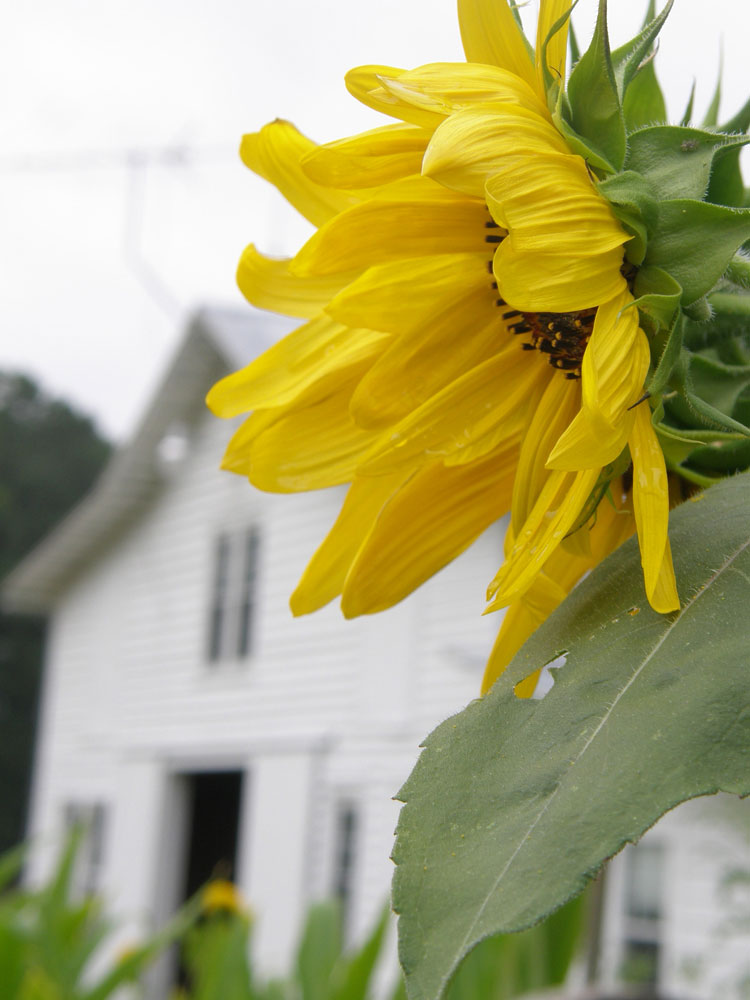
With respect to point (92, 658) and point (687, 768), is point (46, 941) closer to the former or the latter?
point (687, 768)

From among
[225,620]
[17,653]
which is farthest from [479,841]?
[17,653]

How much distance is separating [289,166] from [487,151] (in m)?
0.13

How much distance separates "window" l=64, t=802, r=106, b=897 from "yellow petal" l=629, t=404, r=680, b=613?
40.4 feet

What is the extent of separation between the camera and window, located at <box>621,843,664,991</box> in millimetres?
8148

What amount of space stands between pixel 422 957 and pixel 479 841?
1.1 inches

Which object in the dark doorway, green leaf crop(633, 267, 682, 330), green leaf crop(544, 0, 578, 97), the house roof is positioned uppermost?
green leaf crop(544, 0, 578, 97)

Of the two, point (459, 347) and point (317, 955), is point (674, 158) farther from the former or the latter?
point (317, 955)

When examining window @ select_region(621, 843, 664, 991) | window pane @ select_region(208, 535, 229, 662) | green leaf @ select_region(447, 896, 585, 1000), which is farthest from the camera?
window pane @ select_region(208, 535, 229, 662)

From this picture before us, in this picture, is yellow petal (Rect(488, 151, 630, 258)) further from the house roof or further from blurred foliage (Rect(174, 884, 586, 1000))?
the house roof

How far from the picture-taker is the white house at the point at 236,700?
8.32 metres

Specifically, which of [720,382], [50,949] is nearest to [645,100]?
[720,382]

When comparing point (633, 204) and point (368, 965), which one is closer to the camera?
point (633, 204)

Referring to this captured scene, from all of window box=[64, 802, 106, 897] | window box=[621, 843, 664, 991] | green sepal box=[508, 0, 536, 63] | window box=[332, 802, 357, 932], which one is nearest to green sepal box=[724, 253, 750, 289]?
green sepal box=[508, 0, 536, 63]

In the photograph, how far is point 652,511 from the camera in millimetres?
348
